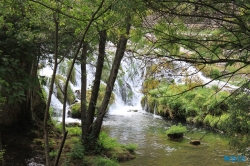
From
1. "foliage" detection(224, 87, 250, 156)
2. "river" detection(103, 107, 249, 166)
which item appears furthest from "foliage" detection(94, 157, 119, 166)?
"foliage" detection(224, 87, 250, 156)

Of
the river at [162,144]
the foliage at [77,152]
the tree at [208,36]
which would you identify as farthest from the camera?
the river at [162,144]

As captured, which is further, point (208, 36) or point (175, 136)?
point (175, 136)

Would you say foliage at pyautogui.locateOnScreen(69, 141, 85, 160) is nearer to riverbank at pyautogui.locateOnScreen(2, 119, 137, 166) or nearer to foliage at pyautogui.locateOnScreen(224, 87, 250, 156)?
riverbank at pyautogui.locateOnScreen(2, 119, 137, 166)

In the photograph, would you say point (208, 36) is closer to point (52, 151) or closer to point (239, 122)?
point (239, 122)

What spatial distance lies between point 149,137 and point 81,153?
456cm

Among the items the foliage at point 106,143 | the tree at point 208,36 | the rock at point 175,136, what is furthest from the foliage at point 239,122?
the rock at point 175,136

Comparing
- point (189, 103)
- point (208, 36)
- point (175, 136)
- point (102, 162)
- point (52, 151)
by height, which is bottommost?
point (102, 162)

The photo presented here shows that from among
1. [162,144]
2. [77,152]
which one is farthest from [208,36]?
[162,144]

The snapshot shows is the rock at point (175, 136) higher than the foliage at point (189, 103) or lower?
lower

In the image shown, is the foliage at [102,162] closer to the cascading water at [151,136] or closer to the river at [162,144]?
the river at [162,144]

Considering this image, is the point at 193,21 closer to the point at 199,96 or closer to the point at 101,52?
the point at 101,52

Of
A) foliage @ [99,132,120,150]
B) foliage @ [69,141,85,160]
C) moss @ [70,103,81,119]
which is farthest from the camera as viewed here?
moss @ [70,103,81,119]

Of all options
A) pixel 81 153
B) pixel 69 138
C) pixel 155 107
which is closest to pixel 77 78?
pixel 155 107

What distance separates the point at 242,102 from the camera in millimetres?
4277
